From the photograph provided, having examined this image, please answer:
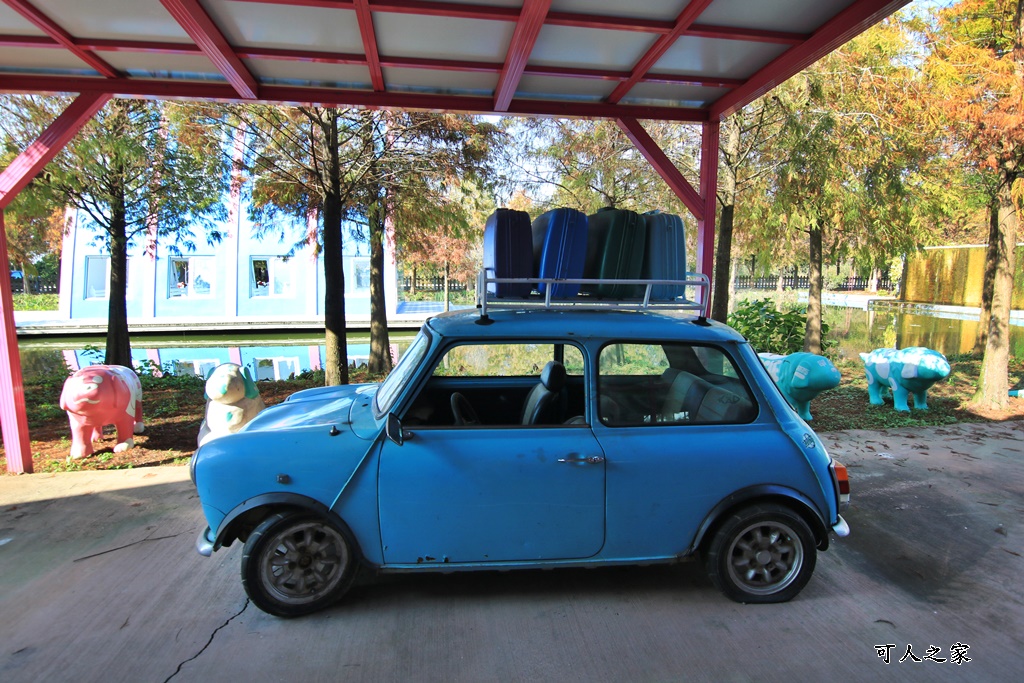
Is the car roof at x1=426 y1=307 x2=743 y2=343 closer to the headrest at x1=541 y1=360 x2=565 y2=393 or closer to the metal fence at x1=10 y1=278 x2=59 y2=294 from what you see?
the headrest at x1=541 y1=360 x2=565 y2=393

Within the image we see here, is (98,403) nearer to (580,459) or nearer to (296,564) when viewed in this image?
(296,564)

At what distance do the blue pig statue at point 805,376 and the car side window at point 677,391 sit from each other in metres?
3.35

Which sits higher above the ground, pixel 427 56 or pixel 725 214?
pixel 427 56

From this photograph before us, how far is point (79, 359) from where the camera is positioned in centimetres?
1680

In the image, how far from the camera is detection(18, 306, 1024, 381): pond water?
15.3 metres

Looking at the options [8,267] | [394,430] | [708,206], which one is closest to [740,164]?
[708,206]

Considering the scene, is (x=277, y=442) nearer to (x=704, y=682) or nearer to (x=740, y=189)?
(x=704, y=682)

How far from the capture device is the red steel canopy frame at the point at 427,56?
429cm

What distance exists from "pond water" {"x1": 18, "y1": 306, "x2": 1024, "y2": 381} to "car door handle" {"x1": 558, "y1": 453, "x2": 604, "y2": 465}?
1144 cm

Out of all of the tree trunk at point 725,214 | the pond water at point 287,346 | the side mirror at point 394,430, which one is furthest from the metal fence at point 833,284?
the side mirror at point 394,430

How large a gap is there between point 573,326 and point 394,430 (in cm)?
114

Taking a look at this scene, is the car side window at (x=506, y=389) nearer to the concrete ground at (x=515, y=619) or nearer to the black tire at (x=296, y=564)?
the black tire at (x=296, y=564)

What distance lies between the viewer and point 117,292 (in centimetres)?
1072

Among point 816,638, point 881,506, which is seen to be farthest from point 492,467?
point 881,506
